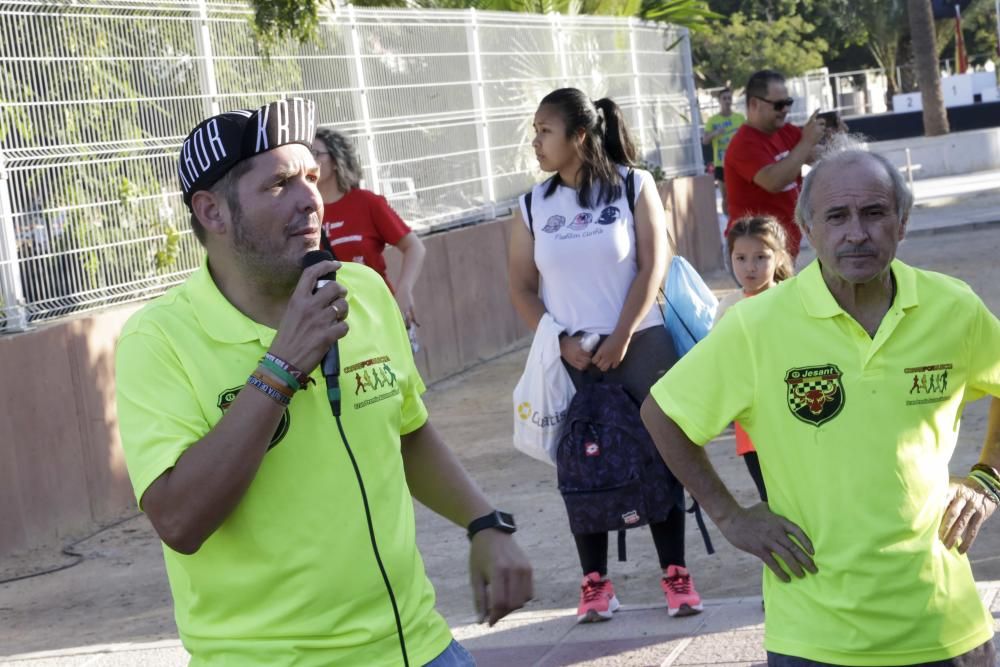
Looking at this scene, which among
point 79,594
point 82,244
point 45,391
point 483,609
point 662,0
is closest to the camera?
point 483,609

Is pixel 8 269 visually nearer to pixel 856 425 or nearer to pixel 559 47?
pixel 856 425

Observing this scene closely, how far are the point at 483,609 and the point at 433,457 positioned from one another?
354 mm

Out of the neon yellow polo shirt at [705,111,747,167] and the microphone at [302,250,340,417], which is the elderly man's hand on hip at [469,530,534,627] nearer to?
the microphone at [302,250,340,417]

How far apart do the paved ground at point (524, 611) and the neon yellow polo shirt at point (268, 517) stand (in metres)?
2.77

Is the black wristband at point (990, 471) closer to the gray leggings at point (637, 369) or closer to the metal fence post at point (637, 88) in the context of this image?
the gray leggings at point (637, 369)

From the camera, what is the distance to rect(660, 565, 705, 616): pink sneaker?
5754 millimetres

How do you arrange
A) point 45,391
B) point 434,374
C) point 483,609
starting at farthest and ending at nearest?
1. point 434,374
2. point 45,391
3. point 483,609

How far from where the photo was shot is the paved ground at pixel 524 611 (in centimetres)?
554

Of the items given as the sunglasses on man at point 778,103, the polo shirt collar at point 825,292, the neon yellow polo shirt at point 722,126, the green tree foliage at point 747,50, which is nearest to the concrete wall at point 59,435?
the sunglasses on man at point 778,103

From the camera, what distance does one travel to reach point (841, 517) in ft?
10.2

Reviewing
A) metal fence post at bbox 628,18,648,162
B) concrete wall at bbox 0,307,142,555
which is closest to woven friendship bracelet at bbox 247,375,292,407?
concrete wall at bbox 0,307,142,555

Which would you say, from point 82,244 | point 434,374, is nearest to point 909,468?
point 82,244

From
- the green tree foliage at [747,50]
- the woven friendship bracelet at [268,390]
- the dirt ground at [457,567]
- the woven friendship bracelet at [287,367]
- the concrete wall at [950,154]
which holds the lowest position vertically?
the dirt ground at [457,567]

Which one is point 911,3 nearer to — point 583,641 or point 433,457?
point 583,641
